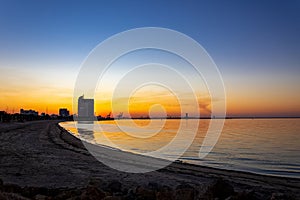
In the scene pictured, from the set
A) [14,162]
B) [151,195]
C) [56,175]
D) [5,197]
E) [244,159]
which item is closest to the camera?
[5,197]

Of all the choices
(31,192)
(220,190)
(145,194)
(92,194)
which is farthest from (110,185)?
(220,190)

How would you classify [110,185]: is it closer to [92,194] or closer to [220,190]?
[92,194]

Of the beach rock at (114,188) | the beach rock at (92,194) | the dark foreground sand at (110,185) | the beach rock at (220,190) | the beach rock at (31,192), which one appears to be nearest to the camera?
the beach rock at (92,194)

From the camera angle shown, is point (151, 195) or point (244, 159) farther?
point (244, 159)

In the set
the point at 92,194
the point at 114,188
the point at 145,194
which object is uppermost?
the point at 92,194

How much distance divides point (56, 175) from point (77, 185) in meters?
1.94

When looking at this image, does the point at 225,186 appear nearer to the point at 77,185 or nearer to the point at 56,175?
the point at 77,185

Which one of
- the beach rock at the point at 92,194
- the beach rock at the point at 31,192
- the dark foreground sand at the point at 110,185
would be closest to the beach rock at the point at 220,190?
the dark foreground sand at the point at 110,185

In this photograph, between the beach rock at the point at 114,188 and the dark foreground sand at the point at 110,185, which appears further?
the beach rock at the point at 114,188

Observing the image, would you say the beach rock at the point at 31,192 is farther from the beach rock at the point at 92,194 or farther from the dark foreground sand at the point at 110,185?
the beach rock at the point at 92,194

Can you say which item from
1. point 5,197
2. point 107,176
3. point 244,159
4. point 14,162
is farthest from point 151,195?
point 244,159

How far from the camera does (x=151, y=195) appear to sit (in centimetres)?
762

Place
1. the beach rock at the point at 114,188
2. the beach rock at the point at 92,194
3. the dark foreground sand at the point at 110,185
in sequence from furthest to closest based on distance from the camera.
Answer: the beach rock at the point at 114,188 → the dark foreground sand at the point at 110,185 → the beach rock at the point at 92,194

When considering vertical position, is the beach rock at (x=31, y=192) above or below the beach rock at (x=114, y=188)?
above
